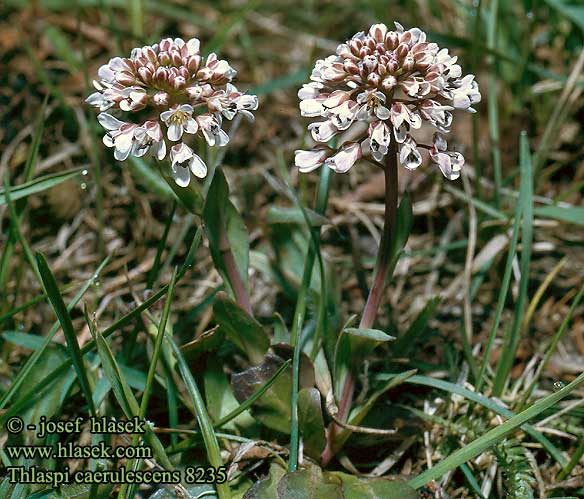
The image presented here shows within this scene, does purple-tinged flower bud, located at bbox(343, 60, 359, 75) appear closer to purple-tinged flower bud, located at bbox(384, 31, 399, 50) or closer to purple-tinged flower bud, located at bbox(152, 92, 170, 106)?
purple-tinged flower bud, located at bbox(384, 31, 399, 50)

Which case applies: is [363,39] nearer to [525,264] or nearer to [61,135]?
[525,264]

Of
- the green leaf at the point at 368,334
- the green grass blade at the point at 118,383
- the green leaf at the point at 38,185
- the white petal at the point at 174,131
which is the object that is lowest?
the green grass blade at the point at 118,383

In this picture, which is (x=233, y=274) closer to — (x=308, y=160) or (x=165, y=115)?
(x=308, y=160)

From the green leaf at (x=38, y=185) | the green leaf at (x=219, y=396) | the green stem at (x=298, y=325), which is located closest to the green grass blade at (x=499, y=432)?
the green stem at (x=298, y=325)

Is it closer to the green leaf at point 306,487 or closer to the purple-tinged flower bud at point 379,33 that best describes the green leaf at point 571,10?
the purple-tinged flower bud at point 379,33

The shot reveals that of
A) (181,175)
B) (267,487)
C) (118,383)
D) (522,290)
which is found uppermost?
(181,175)

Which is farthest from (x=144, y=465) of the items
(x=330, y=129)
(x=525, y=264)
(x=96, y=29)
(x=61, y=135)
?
(x=96, y=29)

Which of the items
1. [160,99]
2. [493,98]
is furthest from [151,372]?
[493,98]
